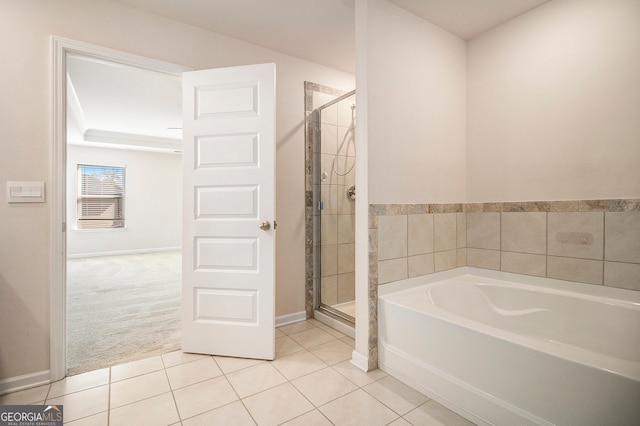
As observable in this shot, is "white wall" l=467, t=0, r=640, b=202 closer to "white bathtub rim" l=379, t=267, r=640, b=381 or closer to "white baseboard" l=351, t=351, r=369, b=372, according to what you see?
"white bathtub rim" l=379, t=267, r=640, b=381

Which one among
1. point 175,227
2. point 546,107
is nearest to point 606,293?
point 546,107

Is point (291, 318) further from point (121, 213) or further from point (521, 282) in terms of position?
point (121, 213)

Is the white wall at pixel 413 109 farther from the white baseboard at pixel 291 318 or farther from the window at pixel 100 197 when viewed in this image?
the window at pixel 100 197

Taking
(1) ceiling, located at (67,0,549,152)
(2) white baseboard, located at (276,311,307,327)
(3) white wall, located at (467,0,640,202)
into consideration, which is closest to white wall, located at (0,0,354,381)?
(1) ceiling, located at (67,0,549,152)

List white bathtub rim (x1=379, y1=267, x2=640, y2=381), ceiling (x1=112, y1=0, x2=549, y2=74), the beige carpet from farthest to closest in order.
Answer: the beige carpet, ceiling (x1=112, y1=0, x2=549, y2=74), white bathtub rim (x1=379, y1=267, x2=640, y2=381)

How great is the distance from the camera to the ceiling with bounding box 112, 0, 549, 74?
1978mm

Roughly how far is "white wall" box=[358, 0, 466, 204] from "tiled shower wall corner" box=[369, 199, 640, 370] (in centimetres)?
16

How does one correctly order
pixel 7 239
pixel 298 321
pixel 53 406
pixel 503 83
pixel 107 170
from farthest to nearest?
pixel 107 170
pixel 298 321
pixel 503 83
pixel 7 239
pixel 53 406

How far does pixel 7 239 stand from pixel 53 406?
96cm

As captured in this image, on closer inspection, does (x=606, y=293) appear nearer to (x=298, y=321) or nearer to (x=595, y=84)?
(x=595, y=84)

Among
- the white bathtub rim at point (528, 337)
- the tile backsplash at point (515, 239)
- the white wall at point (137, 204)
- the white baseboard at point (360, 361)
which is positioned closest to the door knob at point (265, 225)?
the tile backsplash at point (515, 239)

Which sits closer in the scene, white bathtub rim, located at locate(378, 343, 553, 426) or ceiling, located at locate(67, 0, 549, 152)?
white bathtub rim, located at locate(378, 343, 553, 426)

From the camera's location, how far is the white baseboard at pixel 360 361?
1.87 m

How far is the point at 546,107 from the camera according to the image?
1974 mm
